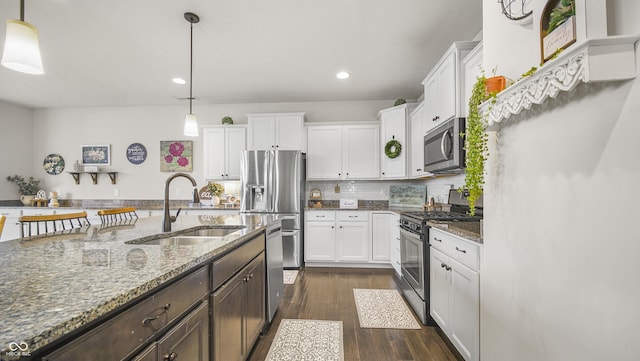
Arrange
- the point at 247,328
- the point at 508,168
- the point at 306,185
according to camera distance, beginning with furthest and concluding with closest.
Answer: the point at 306,185
the point at 247,328
the point at 508,168

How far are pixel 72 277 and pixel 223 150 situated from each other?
→ 3841mm

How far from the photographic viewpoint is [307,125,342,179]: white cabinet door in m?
4.27

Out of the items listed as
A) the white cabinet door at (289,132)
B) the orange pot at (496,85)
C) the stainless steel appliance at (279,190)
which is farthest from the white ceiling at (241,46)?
the orange pot at (496,85)

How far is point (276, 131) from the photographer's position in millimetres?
4281

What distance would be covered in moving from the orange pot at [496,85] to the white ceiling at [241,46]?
4.27ft

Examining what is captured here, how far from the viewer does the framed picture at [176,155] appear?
15.8 feet

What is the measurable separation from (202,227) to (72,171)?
15.3ft

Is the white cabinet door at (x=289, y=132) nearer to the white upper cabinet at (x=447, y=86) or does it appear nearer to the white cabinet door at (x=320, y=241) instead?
the white cabinet door at (x=320, y=241)

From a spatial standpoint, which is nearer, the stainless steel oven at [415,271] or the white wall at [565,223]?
the white wall at [565,223]

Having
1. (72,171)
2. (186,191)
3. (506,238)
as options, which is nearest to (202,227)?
(506,238)

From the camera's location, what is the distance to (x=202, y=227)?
1989mm

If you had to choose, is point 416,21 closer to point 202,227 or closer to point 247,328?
point 202,227

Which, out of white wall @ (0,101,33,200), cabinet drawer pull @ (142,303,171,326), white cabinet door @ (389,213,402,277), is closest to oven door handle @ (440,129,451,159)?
white cabinet door @ (389,213,402,277)

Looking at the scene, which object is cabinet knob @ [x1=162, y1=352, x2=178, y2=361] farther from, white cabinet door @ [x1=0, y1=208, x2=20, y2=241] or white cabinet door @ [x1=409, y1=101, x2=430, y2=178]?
white cabinet door @ [x1=0, y1=208, x2=20, y2=241]
